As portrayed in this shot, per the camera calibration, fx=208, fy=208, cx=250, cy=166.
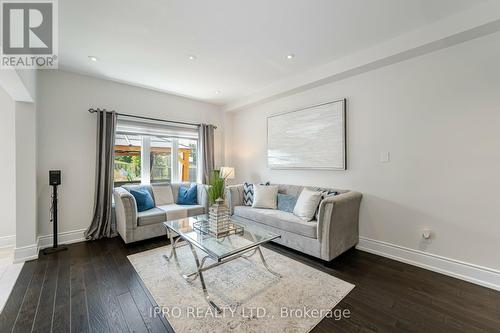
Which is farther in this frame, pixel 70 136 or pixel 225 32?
pixel 70 136

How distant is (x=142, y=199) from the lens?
3365 millimetres

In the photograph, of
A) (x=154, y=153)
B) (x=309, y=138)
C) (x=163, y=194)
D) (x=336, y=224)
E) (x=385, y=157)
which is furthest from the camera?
(x=154, y=153)

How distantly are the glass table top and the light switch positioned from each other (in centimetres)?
175

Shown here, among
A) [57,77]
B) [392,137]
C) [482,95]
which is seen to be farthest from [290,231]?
[57,77]

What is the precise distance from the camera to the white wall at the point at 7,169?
293 cm

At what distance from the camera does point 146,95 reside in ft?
12.8

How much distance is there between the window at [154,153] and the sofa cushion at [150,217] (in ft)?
3.12

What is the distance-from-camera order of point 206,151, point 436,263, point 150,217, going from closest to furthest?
1. point 436,263
2. point 150,217
3. point 206,151

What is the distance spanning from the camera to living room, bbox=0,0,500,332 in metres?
1.82

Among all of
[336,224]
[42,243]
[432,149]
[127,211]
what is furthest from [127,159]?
[432,149]

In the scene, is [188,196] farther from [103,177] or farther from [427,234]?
[427,234]

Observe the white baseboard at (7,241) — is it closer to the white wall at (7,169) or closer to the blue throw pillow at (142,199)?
the white wall at (7,169)

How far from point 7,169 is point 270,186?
3894 mm

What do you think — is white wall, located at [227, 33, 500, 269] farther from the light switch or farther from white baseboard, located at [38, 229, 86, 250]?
white baseboard, located at [38, 229, 86, 250]
